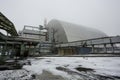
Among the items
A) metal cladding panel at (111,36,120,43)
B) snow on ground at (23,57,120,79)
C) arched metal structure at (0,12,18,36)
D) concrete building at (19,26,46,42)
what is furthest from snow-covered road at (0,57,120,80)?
concrete building at (19,26,46,42)

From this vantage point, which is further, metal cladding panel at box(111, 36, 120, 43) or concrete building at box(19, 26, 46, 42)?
concrete building at box(19, 26, 46, 42)

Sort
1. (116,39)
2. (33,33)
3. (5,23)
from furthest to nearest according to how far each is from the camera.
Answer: (33,33) < (116,39) < (5,23)

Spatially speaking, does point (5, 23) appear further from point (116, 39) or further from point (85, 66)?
point (116, 39)

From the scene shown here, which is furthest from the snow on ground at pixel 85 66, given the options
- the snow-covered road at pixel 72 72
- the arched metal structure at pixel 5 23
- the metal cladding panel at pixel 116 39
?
the metal cladding panel at pixel 116 39

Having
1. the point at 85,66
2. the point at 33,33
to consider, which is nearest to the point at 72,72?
the point at 85,66

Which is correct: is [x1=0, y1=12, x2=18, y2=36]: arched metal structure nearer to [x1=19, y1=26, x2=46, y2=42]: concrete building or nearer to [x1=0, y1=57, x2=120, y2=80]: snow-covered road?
[x1=0, y1=57, x2=120, y2=80]: snow-covered road

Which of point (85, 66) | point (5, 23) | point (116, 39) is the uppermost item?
point (5, 23)

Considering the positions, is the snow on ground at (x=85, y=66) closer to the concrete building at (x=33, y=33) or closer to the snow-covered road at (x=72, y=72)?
the snow-covered road at (x=72, y=72)

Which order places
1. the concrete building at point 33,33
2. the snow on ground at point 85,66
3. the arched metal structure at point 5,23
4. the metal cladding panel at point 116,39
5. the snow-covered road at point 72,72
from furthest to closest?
the concrete building at point 33,33, the metal cladding panel at point 116,39, the arched metal structure at point 5,23, the snow on ground at point 85,66, the snow-covered road at point 72,72

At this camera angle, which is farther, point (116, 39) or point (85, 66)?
point (116, 39)

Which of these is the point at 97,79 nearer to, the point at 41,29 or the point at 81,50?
the point at 81,50

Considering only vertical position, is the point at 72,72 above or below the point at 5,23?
below

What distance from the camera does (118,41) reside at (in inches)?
453

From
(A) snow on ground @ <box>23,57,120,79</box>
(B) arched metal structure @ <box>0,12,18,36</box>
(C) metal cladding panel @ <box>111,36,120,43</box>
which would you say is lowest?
(A) snow on ground @ <box>23,57,120,79</box>
